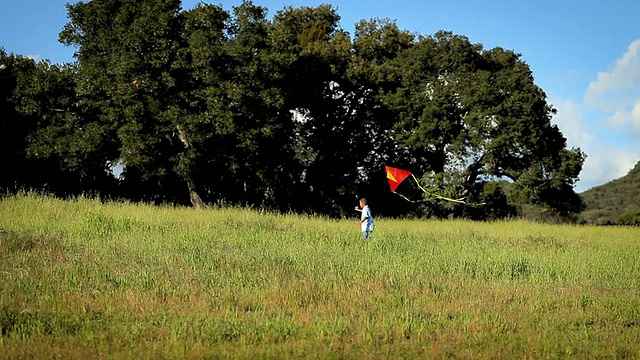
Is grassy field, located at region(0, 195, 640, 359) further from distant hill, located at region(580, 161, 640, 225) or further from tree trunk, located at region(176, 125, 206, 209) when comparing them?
distant hill, located at region(580, 161, 640, 225)

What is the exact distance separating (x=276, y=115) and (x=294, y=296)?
21956mm

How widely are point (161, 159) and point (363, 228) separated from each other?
1384cm

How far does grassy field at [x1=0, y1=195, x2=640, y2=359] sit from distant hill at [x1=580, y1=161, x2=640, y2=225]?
61.2m

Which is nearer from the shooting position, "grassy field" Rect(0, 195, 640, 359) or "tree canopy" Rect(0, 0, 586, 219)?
"grassy field" Rect(0, 195, 640, 359)

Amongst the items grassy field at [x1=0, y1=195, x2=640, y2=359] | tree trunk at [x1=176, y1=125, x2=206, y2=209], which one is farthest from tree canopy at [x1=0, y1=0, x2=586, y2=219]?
grassy field at [x1=0, y1=195, x2=640, y2=359]

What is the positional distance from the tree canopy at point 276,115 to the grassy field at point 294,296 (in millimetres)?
10918

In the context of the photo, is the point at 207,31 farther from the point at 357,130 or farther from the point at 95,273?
the point at 95,273

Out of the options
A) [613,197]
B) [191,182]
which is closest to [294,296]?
[191,182]

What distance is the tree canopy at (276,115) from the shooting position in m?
28.3

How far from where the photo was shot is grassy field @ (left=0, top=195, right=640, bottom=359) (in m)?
7.79

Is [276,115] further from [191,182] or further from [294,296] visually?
[294,296]

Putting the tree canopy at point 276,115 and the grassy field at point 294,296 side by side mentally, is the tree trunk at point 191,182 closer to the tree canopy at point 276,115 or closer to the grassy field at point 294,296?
the tree canopy at point 276,115

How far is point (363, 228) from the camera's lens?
18.5 meters

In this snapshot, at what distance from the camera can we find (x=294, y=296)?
33.0 ft
